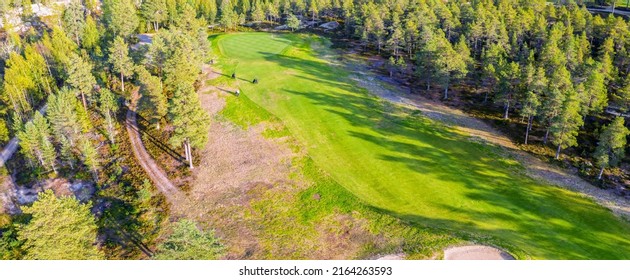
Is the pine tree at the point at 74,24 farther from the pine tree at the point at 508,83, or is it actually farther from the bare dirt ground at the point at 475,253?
the bare dirt ground at the point at 475,253

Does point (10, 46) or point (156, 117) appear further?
point (10, 46)

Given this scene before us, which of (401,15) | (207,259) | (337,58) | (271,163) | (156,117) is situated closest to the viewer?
(207,259)

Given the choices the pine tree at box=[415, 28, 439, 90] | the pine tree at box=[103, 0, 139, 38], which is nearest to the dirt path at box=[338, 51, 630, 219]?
the pine tree at box=[415, 28, 439, 90]

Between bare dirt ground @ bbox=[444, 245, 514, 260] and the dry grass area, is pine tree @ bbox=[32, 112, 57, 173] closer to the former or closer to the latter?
the dry grass area

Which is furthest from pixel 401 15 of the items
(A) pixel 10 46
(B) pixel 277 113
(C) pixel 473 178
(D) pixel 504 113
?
(A) pixel 10 46

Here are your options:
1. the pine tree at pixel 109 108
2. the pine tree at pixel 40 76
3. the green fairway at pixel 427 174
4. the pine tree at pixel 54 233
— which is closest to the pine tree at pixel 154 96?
the pine tree at pixel 109 108

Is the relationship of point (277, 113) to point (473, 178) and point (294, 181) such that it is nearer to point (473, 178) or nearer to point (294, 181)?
point (294, 181)
